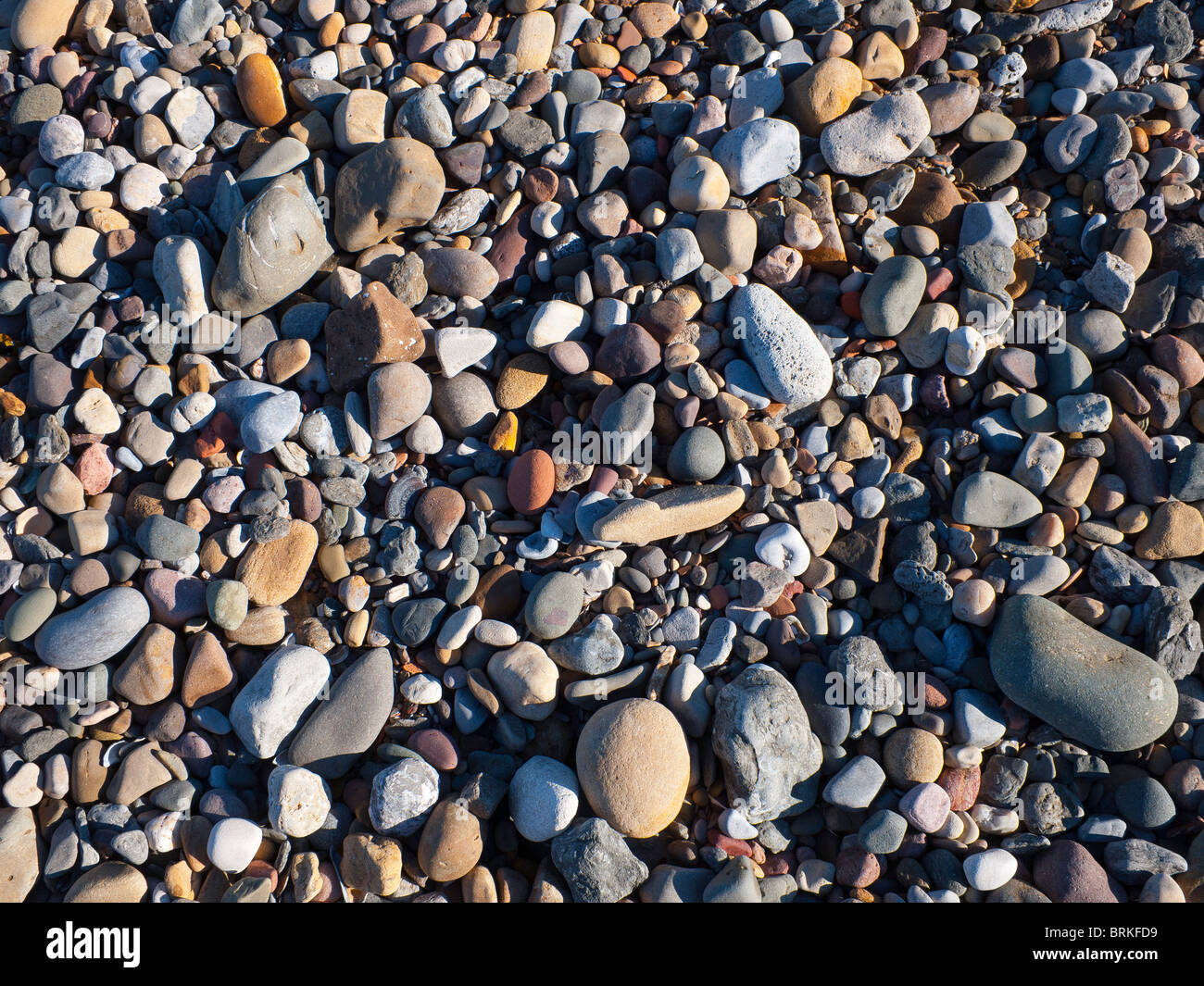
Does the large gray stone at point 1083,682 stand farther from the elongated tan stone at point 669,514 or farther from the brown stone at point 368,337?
the brown stone at point 368,337

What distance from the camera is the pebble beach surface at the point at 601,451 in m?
2.56

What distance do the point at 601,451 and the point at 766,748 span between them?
1137 mm

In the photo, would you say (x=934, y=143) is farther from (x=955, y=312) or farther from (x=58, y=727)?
(x=58, y=727)

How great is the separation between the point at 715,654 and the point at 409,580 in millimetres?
1078

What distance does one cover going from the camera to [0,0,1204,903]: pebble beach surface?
2564mm

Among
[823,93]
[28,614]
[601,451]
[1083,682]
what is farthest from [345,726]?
[823,93]

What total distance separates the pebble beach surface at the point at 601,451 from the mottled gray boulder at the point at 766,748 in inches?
0.7

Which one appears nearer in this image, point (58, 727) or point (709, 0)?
point (58, 727)

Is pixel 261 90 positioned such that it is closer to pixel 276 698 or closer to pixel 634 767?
pixel 276 698

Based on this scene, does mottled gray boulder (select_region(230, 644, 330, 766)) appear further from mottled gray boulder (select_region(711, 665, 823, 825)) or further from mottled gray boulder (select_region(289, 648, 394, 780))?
mottled gray boulder (select_region(711, 665, 823, 825))

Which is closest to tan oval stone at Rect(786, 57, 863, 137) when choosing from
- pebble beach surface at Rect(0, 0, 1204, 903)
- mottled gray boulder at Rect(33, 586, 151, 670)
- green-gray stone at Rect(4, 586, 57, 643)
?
pebble beach surface at Rect(0, 0, 1204, 903)

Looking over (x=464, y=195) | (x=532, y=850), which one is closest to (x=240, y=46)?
(x=464, y=195)

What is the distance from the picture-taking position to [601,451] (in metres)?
2.92

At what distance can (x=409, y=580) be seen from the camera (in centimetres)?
284
